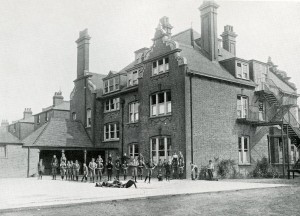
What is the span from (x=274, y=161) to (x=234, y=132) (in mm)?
6219

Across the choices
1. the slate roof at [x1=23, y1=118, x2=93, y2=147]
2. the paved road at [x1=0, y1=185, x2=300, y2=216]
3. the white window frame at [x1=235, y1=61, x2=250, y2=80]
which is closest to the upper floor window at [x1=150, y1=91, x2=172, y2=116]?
the white window frame at [x1=235, y1=61, x2=250, y2=80]

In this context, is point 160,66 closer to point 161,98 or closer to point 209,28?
point 161,98

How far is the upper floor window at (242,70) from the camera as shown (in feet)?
98.4

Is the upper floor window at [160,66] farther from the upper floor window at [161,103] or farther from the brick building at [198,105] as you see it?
the upper floor window at [161,103]

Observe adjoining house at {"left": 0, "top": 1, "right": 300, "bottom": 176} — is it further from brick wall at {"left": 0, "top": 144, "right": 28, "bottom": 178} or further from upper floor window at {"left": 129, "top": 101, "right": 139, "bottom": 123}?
brick wall at {"left": 0, "top": 144, "right": 28, "bottom": 178}

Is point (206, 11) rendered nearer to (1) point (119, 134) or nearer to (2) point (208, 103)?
(2) point (208, 103)

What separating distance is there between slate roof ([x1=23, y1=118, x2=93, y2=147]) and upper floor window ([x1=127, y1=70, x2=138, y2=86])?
7802mm

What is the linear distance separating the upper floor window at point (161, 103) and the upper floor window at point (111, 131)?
22.9 ft

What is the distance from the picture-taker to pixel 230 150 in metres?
27.7

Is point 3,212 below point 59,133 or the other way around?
below

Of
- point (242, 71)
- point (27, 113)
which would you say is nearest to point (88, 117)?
point (242, 71)

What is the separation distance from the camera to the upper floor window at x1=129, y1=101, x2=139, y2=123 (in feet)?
103

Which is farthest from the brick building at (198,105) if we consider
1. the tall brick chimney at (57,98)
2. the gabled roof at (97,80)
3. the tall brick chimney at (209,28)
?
the tall brick chimney at (57,98)

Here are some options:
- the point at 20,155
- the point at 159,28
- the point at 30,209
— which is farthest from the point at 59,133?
the point at 30,209
